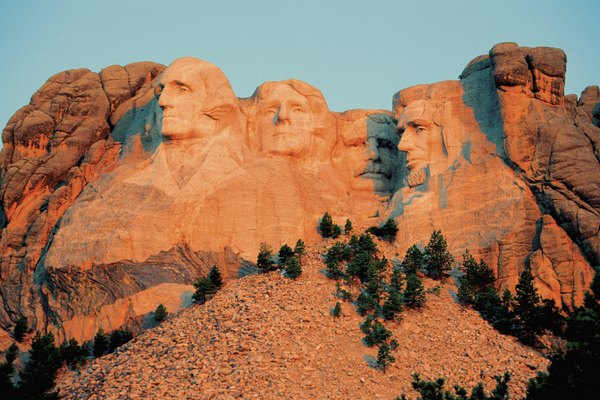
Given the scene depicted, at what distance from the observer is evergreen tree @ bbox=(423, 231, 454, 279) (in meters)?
39.3

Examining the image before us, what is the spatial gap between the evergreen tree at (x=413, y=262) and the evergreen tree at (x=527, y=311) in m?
3.58

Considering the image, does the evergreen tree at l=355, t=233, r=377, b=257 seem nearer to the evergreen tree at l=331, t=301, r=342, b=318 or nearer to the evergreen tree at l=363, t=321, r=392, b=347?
the evergreen tree at l=331, t=301, r=342, b=318

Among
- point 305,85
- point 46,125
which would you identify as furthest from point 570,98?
point 46,125

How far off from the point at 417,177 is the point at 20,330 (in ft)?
49.6

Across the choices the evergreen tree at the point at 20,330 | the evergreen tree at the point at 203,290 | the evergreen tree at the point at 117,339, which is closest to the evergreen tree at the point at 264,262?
the evergreen tree at the point at 203,290

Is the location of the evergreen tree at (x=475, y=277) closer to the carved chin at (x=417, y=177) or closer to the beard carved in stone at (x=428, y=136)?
the carved chin at (x=417, y=177)

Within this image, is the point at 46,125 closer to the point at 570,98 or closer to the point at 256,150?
the point at 256,150

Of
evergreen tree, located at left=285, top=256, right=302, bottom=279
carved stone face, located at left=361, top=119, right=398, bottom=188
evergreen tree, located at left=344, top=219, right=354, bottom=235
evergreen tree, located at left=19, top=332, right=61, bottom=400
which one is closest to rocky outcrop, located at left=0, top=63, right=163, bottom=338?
evergreen tree, located at left=19, top=332, right=61, bottom=400

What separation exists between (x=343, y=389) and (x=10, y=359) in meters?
10.5

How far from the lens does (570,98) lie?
1706 inches

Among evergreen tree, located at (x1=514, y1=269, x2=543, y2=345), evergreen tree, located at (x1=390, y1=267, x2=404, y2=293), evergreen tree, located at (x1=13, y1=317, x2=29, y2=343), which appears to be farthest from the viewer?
evergreen tree, located at (x1=13, y1=317, x2=29, y2=343)

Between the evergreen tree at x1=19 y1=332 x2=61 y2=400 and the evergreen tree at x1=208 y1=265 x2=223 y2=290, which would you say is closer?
the evergreen tree at x1=19 y1=332 x2=61 y2=400

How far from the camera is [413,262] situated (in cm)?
3931

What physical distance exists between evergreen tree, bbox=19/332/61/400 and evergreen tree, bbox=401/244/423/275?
1158 cm
